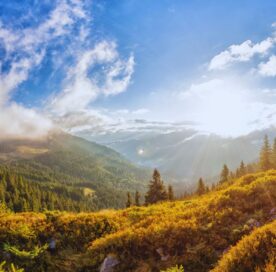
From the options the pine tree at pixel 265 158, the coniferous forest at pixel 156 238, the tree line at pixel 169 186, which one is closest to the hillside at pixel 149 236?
the coniferous forest at pixel 156 238

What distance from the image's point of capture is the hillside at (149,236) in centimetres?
1223

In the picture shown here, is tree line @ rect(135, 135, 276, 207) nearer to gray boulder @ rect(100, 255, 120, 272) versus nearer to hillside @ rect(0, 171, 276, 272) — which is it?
hillside @ rect(0, 171, 276, 272)

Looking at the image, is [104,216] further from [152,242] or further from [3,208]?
Answer: [3,208]

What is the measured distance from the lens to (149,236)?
558 inches

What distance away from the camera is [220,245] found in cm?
1260

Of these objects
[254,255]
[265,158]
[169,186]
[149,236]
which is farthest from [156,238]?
[265,158]

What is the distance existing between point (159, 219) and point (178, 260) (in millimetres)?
4680

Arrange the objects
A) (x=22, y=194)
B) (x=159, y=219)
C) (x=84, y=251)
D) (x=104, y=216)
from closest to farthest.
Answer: (x=84, y=251) → (x=159, y=219) → (x=104, y=216) → (x=22, y=194)

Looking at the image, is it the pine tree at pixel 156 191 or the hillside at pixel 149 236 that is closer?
the hillside at pixel 149 236

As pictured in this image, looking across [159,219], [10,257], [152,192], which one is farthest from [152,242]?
[152,192]

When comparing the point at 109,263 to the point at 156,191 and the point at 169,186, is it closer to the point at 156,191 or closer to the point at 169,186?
the point at 156,191

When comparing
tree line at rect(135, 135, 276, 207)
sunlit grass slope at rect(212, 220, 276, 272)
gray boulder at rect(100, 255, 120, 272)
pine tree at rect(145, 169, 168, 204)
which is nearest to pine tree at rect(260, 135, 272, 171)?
tree line at rect(135, 135, 276, 207)

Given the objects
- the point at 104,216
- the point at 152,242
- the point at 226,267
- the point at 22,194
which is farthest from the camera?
the point at 22,194

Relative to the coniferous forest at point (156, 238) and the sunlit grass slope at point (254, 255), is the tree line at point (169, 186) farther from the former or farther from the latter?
the sunlit grass slope at point (254, 255)
